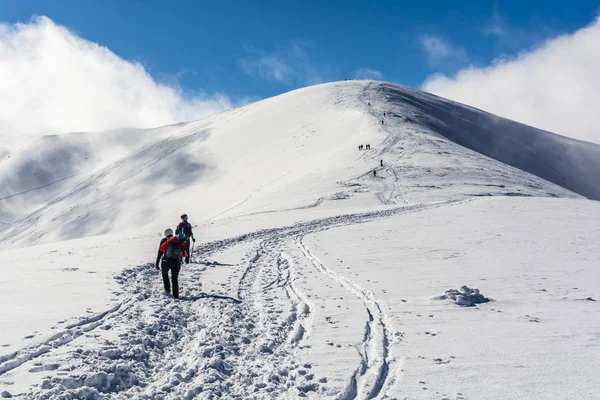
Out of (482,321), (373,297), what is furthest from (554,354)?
(373,297)

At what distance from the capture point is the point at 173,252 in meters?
10.9

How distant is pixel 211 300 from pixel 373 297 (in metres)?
3.49

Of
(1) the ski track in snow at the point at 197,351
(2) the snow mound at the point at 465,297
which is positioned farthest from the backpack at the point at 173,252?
(2) the snow mound at the point at 465,297

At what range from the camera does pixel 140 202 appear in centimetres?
5769

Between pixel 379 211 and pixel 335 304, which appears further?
pixel 379 211

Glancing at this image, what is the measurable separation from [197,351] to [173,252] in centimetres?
460

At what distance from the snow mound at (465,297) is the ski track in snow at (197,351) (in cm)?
162

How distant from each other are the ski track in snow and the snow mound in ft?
5.31

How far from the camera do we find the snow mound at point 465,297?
31.2ft

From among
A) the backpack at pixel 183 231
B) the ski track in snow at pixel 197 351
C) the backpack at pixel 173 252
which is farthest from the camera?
the backpack at pixel 183 231

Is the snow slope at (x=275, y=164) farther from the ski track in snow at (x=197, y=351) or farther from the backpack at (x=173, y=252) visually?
the ski track in snow at (x=197, y=351)

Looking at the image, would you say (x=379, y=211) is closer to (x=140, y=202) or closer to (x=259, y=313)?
(x=259, y=313)

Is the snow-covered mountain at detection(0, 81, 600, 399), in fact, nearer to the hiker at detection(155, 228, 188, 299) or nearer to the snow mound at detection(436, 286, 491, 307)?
the snow mound at detection(436, 286, 491, 307)

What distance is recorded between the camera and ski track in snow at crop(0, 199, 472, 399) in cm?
543
